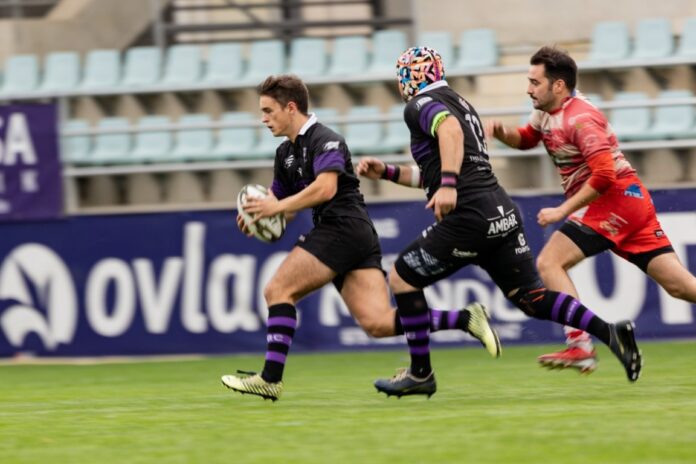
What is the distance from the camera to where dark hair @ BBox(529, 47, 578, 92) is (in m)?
8.71

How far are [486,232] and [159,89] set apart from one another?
777 cm

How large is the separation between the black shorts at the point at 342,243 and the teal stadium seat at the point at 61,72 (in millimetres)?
9489

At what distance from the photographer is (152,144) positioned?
15.7 meters

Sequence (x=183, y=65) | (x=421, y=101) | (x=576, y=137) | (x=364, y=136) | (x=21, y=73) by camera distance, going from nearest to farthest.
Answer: (x=421, y=101) < (x=576, y=137) < (x=364, y=136) < (x=183, y=65) < (x=21, y=73)

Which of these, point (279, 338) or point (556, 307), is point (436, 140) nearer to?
point (556, 307)

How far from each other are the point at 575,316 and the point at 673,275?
3.92 feet

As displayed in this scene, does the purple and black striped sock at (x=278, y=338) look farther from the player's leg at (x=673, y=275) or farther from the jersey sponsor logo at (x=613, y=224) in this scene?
the player's leg at (x=673, y=275)

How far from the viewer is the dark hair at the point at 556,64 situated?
8.71 metres

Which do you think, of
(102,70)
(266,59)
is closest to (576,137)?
(266,59)

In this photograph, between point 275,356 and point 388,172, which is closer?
point 275,356

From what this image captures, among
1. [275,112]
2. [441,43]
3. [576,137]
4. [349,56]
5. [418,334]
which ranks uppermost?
[441,43]

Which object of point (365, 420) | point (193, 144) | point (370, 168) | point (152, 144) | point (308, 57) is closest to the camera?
point (365, 420)

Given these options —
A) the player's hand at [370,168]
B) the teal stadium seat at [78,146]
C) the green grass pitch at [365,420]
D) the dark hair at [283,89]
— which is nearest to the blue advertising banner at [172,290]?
the teal stadium seat at [78,146]

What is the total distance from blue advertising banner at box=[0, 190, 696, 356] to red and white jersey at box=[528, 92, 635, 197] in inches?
157
